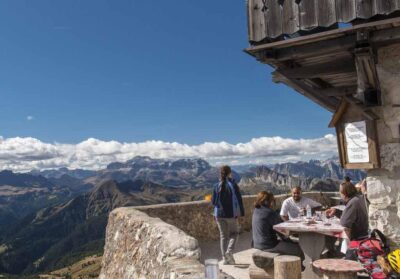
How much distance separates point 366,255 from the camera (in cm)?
542

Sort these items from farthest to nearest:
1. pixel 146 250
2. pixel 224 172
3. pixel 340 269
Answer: pixel 224 172, pixel 146 250, pixel 340 269

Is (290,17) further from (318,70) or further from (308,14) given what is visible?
(318,70)

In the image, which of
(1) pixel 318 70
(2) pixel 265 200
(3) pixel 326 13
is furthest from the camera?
(2) pixel 265 200

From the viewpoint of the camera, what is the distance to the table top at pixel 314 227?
6539 mm

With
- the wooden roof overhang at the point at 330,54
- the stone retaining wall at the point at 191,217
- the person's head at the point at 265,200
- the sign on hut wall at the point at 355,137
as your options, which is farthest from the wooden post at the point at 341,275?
the stone retaining wall at the point at 191,217

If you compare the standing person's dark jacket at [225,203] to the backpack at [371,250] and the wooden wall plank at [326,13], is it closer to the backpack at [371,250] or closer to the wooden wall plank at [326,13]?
the backpack at [371,250]

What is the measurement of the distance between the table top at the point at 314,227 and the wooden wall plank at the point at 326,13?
342cm

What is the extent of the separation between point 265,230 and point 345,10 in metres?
3.90

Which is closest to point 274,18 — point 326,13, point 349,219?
point 326,13

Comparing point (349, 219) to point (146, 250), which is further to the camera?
point (146, 250)

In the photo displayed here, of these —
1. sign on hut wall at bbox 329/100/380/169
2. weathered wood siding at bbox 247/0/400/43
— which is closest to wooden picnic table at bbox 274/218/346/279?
sign on hut wall at bbox 329/100/380/169

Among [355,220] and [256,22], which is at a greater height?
[256,22]

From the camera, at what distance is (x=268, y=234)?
22.4 ft

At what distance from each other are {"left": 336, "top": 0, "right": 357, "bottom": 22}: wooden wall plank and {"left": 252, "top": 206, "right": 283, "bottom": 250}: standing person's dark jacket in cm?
348
